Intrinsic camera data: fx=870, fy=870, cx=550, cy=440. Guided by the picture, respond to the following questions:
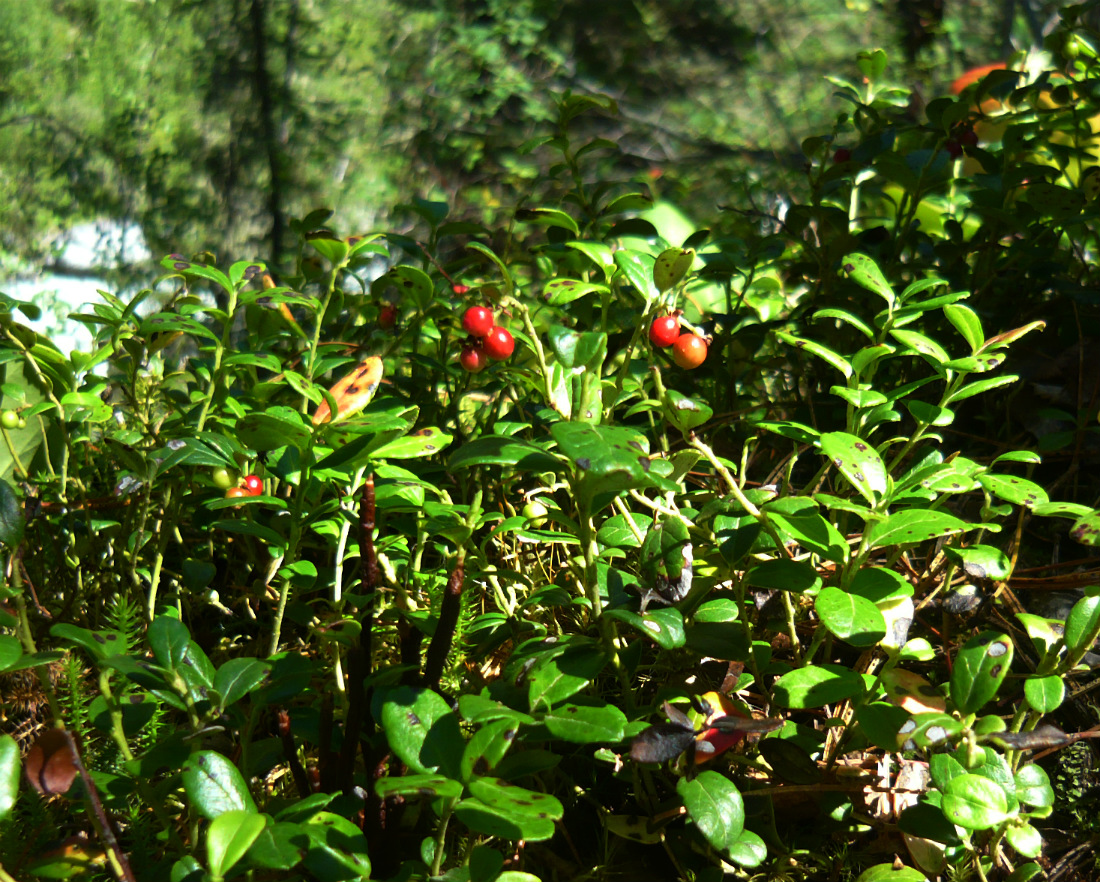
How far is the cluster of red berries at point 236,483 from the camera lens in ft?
3.18

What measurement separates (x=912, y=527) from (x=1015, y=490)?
0.46 ft

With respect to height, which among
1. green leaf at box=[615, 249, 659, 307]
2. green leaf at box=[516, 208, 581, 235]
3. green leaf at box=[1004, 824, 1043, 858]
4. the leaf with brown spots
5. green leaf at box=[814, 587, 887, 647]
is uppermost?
green leaf at box=[516, 208, 581, 235]

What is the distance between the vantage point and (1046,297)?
67.6 inches

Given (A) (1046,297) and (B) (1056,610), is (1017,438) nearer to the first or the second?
(B) (1056,610)

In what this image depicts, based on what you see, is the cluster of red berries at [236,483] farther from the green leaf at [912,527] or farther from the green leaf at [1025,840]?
the green leaf at [1025,840]

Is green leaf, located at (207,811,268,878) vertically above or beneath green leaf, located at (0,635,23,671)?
beneath

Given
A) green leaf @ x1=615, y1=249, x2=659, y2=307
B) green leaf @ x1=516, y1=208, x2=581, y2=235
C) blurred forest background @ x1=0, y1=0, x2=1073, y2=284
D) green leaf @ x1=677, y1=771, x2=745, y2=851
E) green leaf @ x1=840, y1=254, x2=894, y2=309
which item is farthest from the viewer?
blurred forest background @ x1=0, y1=0, x2=1073, y2=284

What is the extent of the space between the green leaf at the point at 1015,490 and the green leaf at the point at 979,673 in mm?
157

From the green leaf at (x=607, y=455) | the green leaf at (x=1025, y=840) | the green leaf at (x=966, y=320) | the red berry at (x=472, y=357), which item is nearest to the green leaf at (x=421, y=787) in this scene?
the green leaf at (x=607, y=455)

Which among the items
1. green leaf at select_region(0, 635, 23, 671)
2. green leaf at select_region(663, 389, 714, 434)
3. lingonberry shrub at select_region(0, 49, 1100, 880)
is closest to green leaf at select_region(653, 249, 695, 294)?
lingonberry shrub at select_region(0, 49, 1100, 880)

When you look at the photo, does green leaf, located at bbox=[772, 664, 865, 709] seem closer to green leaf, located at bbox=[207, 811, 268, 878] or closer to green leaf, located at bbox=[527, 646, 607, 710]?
A: green leaf, located at bbox=[527, 646, 607, 710]

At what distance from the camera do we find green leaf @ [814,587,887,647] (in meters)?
0.70

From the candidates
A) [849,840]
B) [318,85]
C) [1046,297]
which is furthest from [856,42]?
[849,840]

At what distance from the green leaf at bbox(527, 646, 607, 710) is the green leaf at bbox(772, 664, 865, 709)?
16cm
